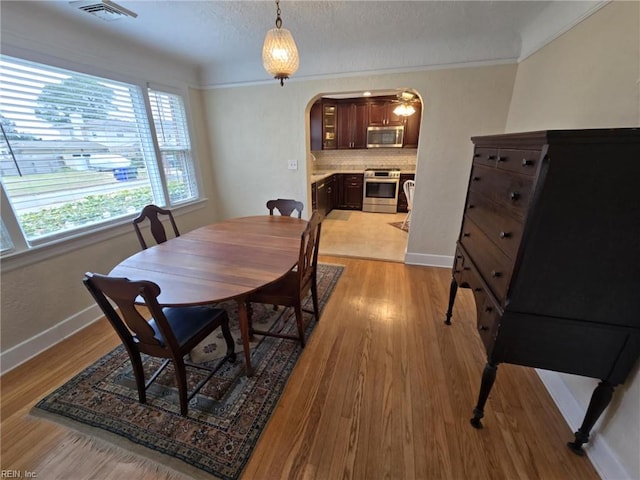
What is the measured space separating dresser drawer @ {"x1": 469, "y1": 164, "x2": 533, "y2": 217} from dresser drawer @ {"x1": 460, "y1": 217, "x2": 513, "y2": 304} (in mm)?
225

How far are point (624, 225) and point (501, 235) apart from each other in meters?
0.39

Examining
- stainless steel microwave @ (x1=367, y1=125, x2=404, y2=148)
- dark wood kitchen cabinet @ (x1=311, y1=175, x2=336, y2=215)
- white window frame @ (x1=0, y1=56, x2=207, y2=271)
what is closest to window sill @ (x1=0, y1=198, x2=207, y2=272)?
white window frame @ (x1=0, y1=56, x2=207, y2=271)

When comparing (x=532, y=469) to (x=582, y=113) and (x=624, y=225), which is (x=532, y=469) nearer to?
(x=624, y=225)

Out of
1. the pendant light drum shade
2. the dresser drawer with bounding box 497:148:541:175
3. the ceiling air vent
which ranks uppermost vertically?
the ceiling air vent

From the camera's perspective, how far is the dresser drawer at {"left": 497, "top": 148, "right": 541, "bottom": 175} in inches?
39.8

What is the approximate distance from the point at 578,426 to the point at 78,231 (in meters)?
3.78

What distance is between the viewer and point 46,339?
2051mm

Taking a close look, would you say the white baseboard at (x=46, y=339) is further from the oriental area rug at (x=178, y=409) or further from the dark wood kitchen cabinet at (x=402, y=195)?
the dark wood kitchen cabinet at (x=402, y=195)

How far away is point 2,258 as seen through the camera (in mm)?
1783

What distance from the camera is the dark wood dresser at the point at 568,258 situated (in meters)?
0.93

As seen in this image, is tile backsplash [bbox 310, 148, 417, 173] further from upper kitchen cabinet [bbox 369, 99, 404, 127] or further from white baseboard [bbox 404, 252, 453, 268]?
white baseboard [bbox 404, 252, 453, 268]

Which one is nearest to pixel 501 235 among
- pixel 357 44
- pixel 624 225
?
pixel 624 225

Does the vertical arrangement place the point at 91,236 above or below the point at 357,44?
below

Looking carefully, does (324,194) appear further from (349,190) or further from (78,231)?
(78,231)
